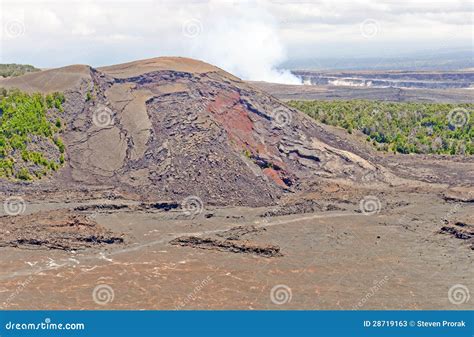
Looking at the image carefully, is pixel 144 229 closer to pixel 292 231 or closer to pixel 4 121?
pixel 292 231

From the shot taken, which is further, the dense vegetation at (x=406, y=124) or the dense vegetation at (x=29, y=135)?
the dense vegetation at (x=406, y=124)

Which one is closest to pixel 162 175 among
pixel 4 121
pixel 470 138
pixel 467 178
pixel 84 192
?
pixel 84 192

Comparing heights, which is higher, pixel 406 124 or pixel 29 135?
pixel 29 135

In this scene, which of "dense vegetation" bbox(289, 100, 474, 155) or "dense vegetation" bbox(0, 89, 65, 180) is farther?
"dense vegetation" bbox(289, 100, 474, 155)
